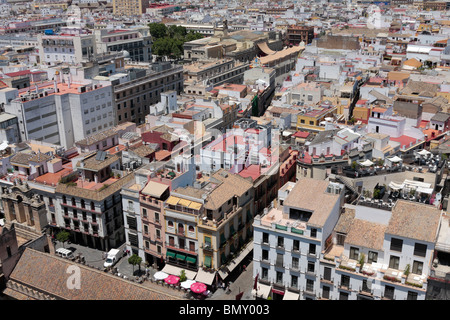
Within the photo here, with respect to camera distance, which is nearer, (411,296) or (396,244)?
(411,296)

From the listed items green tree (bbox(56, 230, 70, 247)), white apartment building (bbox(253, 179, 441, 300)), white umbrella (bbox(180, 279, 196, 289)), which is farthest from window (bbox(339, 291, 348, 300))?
green tree (bbox(56, 230, 70, 247))

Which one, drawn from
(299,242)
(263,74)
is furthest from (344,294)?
(263,74)

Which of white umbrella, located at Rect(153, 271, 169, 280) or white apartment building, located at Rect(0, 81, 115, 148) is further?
white apartment building, located at Rect(0, 81, 115, 148)

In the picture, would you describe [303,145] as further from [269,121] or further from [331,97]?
[331,97]

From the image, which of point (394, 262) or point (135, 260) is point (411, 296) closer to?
point (394, 262)

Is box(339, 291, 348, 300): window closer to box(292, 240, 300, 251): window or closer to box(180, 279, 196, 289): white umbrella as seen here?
box(292, 240, 300, 251): window

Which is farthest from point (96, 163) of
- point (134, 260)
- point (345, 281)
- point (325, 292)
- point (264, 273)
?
point (345, 281)

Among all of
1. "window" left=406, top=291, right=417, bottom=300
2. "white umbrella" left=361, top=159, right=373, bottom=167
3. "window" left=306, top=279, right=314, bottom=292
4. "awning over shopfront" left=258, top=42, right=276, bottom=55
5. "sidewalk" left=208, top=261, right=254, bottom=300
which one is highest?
"awning over shopfront" left=258, top=42, right=276, bottom=55
